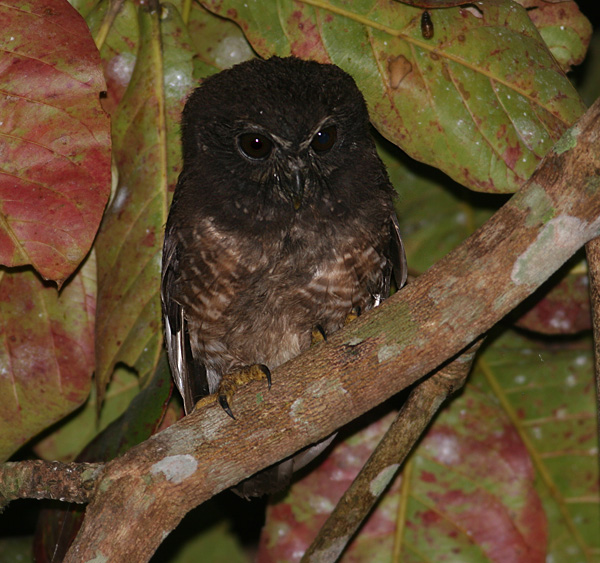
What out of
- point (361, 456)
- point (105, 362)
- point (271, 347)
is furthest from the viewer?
point (361, 456)

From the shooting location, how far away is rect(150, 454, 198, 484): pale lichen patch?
7.14 feet

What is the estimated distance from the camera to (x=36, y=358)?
288cm

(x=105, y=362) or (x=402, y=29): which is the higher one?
(x=402, y=29)

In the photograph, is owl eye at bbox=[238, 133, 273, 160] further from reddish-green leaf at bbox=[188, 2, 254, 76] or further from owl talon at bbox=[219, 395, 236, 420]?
owl talon at bbox=[219, 395, 236, 420]

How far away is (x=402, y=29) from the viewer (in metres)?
2.71

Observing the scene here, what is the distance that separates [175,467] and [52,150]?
3.39ft

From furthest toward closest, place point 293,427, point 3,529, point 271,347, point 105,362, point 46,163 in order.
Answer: point 3,529 → point 271,347 → point 105,362 → point 46,163 → point 293,427

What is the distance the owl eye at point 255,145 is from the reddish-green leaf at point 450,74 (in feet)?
0.96

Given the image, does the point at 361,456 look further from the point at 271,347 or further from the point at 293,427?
the point at 293,427

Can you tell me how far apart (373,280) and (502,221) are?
972 mm

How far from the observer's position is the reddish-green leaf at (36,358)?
2857 mm

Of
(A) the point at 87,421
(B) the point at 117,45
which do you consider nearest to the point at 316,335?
(A) the point at 87,421

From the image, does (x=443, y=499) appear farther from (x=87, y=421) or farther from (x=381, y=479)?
(x=87, y=421)

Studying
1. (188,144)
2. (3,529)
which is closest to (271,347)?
(188,144)
